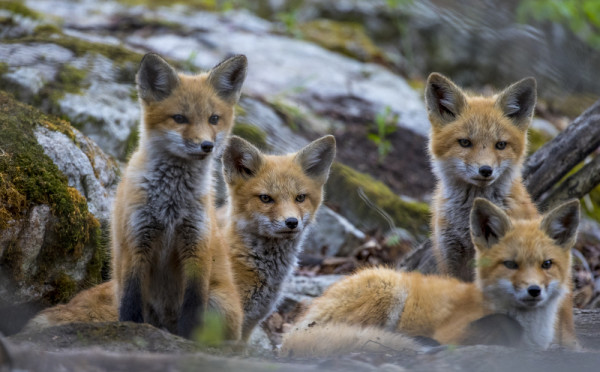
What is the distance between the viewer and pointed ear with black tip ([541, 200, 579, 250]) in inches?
186

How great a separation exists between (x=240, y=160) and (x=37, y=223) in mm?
1910

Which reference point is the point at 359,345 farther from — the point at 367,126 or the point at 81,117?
the point at 367,126

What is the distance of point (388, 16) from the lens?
595 inches

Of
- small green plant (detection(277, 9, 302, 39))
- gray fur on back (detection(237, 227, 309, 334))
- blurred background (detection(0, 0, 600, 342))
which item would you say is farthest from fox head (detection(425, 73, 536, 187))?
small green plant (detection(277, 9, 302, 39))

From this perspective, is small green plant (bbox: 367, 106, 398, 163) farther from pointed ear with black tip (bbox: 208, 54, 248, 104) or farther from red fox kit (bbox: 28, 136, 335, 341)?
pointed ear with black tip (bbox: 208, 54, 248, 104)

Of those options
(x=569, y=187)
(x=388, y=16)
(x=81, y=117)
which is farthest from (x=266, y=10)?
(x=569, y=187)

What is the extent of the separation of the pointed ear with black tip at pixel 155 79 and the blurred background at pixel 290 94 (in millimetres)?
1031

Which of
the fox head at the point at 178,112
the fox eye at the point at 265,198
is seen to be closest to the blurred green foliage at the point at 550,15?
the fox head at the point at 178,112

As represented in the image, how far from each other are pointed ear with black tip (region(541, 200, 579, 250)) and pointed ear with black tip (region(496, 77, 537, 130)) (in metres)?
1.52

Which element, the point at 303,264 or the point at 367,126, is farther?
the point at 367,126

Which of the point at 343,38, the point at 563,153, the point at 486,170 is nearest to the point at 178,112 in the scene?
the point at 486,170

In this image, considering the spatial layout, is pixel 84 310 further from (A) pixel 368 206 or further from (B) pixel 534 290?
(A) pixel 368 206

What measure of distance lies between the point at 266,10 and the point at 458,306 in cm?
1196

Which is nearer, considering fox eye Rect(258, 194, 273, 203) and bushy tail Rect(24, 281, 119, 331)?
bushy tail Rect(24, 281, 119, 331)
